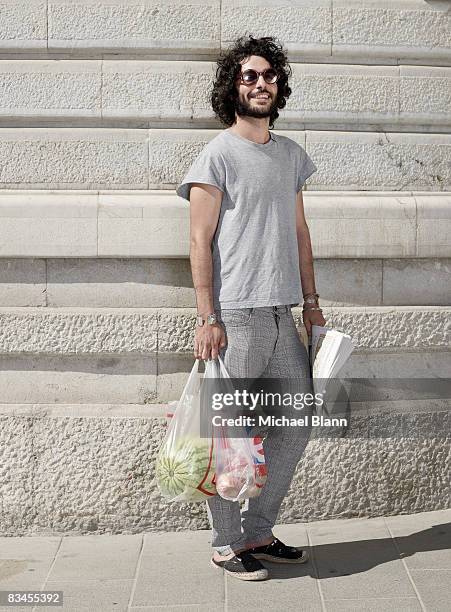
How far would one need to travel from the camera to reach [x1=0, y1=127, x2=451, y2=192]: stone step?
520 cm

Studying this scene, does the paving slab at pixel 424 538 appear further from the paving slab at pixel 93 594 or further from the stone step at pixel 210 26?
the stone step at pixel 210 26

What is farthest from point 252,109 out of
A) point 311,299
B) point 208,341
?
point 208,341

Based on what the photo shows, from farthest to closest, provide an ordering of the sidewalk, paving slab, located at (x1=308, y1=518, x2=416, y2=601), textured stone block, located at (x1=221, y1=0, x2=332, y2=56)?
textured stone block, located at (x1=221, y1=0, x2=332, y2=56) → paving slab, located at (x1=308, y1=518, x2=416, y2=601) → the sidewalk

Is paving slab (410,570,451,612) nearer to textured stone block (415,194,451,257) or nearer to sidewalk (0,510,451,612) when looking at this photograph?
sidewalk (0,510,451,612)

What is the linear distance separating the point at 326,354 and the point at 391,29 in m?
1.83

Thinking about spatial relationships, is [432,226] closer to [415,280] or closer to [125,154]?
[415,280]

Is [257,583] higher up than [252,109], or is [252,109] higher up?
[252,109]

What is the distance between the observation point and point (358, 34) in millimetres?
5262

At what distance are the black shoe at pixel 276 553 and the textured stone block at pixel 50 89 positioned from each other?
7.33 feet

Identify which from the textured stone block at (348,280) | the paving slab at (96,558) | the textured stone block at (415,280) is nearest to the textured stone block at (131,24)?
the textured stone block at (348,280)

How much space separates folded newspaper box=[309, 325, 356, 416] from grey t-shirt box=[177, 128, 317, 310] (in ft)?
0.79

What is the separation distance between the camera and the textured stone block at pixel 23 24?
5.17 metres

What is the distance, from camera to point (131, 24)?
5.18m

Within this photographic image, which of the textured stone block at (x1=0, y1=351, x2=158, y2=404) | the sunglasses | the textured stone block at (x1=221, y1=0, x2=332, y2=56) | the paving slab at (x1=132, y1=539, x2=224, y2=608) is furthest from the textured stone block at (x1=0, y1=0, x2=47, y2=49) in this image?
the paving slab at (x1=132, y1=539, x2=224, y2=608)
